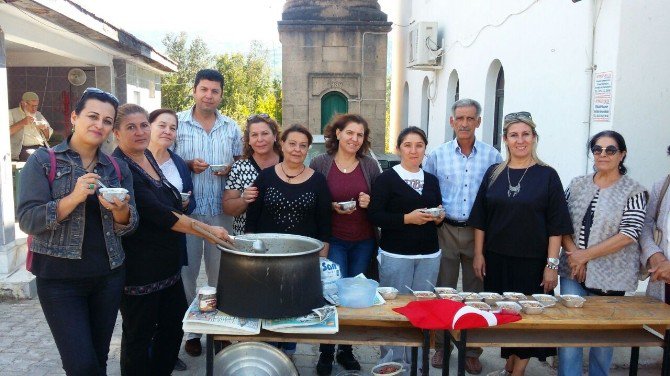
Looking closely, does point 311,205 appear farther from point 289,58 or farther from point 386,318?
point 289,58

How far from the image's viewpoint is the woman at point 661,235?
3.46 m

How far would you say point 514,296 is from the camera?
3.52 meters

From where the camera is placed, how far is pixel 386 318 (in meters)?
3.15

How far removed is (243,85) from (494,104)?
75.2ft

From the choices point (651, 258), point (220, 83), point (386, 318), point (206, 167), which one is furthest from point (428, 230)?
point (220, 83)

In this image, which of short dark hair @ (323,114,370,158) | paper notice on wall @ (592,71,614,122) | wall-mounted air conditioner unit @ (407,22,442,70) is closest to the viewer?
short dark hair @ (323,114,370,158)

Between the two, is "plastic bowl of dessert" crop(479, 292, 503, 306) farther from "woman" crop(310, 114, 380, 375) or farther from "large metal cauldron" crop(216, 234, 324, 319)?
"large metal cauldron" crop(216, 234, 324, 319)

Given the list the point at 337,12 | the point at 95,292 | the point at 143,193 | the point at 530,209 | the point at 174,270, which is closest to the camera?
the point at 95,292

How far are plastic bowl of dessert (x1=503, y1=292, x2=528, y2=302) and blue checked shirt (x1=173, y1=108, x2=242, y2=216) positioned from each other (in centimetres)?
234

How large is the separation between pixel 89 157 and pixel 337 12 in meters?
11.8

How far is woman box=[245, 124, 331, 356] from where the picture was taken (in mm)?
3754

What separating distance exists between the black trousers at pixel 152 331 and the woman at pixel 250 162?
79 centimetres

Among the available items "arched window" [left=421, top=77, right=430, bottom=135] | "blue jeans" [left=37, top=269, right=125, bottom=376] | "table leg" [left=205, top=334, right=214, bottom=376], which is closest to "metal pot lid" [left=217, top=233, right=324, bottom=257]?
"table leg" [left=205, top=334, right=214, bottom=376]

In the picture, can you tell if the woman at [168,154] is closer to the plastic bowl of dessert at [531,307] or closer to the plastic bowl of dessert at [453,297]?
the plastic bowl of dessert at [453,297]
